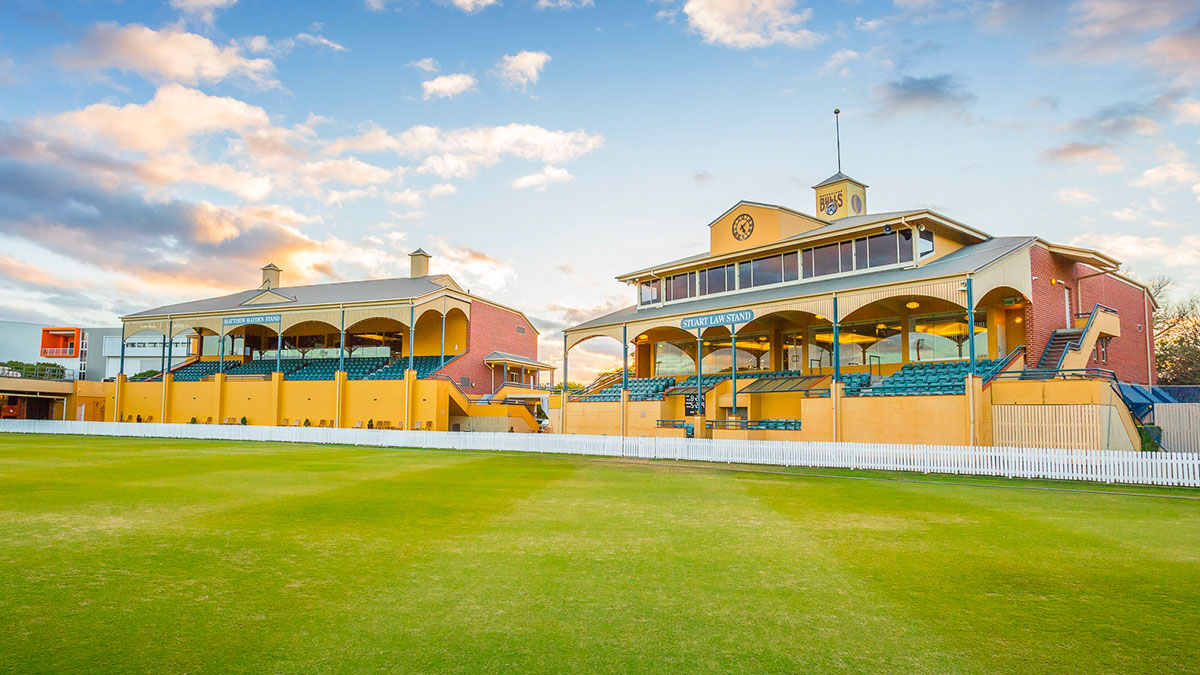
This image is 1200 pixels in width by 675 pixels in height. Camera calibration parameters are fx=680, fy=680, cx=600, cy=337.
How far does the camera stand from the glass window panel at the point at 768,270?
32.5m

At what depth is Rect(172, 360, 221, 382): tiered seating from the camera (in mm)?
46809

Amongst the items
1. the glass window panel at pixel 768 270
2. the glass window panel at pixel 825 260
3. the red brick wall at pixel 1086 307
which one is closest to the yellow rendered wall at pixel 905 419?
the red brick wall at pixel 1086 307

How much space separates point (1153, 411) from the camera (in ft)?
87.7

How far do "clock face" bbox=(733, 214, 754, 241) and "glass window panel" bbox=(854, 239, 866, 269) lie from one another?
5716 millimetres

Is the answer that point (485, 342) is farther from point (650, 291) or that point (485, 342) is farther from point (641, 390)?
point (641, 390)

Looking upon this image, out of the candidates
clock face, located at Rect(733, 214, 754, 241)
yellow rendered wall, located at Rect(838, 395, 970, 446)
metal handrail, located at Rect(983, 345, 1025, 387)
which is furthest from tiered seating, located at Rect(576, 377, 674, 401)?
metal handrail, located at Rect(983, 345, 1025, 387)

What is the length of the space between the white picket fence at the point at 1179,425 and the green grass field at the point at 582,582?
1683cm

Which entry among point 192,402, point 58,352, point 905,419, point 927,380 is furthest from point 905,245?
point 58,352

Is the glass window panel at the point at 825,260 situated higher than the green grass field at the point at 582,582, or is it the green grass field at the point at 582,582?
Answer: the glass window panel at the point at 825,260

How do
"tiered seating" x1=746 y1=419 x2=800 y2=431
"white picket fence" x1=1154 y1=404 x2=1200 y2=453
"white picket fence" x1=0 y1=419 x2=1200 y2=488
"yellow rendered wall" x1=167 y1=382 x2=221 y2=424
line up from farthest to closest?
"yellow rendered wall" x1=167 y1=382 x2=221 y2=424
"tiered seating" x1=746 y1=419 x2=800 y2=431
"white picket fence" x1=1154 y1=404 x2=1200 y2=453
"white picket fence" x1=0 y1=419 x2=1200 y2=488

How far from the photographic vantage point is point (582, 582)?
23.1 ft

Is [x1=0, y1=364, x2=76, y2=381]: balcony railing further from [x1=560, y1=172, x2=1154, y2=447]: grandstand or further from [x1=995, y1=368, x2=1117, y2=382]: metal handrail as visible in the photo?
[x1=995, y1=368, x2=1117, y2=382]: metal handrail

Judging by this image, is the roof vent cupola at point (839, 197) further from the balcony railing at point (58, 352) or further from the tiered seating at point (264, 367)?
the balcony railing at point (58, 352)

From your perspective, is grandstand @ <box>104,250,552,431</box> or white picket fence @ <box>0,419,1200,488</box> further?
grandstand @ <box>104,250,552,431</box>
